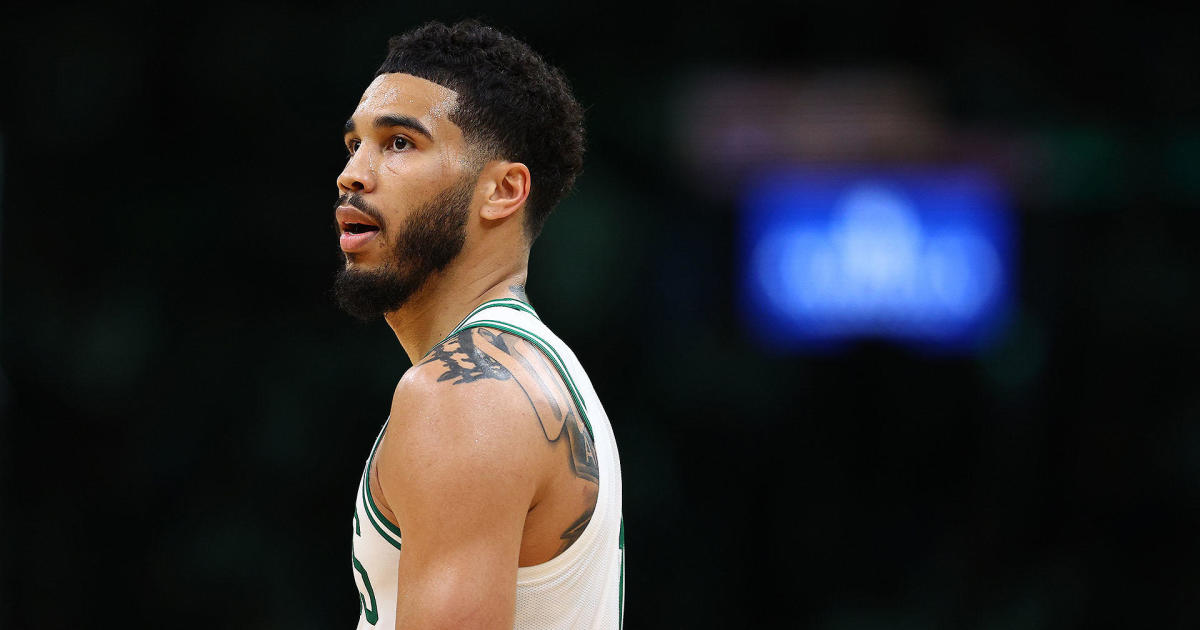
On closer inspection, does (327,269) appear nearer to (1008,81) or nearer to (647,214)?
(647,214)

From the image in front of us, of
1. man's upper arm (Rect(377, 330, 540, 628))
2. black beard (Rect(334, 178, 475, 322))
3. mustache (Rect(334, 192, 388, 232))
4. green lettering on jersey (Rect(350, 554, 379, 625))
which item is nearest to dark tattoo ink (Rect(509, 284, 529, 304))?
black beard (Rect(334, 178, 475, 322))

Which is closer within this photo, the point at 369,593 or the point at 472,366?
the point at 472,366

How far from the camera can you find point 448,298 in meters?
1.80

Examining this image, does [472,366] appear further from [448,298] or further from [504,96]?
[504,96]

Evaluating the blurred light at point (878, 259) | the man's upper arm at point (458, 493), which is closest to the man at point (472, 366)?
the man's upper arm at point (458, 493)

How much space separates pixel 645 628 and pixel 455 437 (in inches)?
125

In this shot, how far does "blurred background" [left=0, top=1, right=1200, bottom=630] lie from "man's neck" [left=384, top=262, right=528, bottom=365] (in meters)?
2.62

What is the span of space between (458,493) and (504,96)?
0.74 meters

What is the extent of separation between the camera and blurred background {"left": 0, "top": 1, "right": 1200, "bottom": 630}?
4.39 m

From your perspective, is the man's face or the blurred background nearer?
the man's face

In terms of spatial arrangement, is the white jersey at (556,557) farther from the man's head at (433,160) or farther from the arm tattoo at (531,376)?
the man's head at (433,160)

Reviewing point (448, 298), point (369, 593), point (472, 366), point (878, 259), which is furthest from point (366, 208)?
point (878, 259)

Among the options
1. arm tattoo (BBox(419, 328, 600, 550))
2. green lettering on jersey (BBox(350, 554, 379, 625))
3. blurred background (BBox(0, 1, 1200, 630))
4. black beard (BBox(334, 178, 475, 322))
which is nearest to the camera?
arm tattoo (BBox(419, 328, 600, 550))

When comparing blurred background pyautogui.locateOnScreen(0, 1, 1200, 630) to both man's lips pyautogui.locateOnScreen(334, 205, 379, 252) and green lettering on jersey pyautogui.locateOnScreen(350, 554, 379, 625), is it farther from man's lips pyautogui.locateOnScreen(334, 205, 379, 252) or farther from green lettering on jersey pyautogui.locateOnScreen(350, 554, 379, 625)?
green lettering on jersey pyautogui.locateOnScreen(350, 554, 379, 625)
